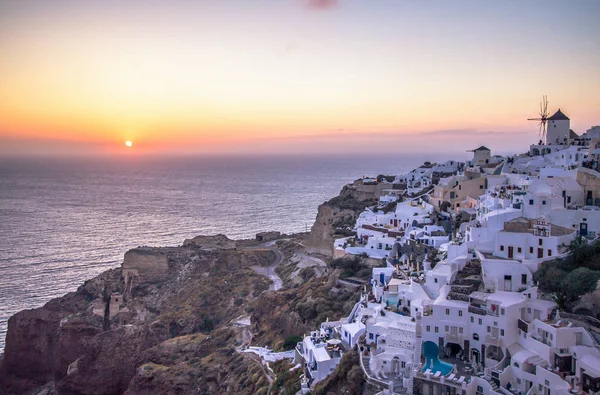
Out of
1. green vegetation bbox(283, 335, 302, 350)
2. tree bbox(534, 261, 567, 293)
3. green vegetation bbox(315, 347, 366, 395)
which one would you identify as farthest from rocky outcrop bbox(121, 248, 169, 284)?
tree bbox(534, 261, 567, 293)

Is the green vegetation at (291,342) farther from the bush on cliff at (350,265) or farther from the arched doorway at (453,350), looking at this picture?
the arched doorway at (453,350)

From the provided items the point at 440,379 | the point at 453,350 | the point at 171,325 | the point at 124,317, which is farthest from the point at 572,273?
the point at 124,317

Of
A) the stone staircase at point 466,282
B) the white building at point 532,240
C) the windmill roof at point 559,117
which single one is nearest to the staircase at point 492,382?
the stone staircase at point 466,282

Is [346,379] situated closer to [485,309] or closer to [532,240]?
[485,309]

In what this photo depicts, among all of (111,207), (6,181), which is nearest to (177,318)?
(111,207)

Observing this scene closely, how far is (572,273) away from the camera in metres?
22.0

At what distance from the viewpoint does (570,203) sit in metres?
29.3

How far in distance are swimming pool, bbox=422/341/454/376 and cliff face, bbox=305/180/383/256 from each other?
944 inches

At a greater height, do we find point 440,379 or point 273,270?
point 440,379

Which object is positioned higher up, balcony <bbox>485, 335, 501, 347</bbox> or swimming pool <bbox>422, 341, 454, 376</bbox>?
balcony <bbox>485, 335, 501, 347</bbox>

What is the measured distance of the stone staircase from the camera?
23.5 meters

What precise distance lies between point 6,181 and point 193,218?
325ft

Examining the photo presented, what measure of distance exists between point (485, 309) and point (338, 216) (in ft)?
99.9

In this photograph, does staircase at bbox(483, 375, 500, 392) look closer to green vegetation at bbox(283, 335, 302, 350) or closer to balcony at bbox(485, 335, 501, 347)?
balcony at bbox(485, 335, 501, 347)
